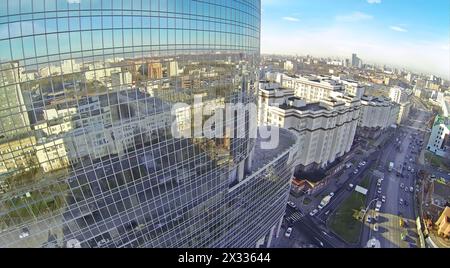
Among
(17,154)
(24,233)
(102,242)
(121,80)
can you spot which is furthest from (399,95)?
(24,233)

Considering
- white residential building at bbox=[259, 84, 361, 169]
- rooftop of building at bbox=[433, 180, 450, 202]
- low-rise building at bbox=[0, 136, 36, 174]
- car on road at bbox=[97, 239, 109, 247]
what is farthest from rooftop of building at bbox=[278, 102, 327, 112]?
low-rise building at bbox=[0, 136, 36, 174]

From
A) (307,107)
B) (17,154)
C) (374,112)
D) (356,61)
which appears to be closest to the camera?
(17,154)

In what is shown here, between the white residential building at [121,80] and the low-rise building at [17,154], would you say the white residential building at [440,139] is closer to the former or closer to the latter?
the white residential building at [121,80]

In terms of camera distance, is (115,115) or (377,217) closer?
(115,115)

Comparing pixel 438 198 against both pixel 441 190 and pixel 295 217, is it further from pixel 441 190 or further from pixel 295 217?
pixel 295 217

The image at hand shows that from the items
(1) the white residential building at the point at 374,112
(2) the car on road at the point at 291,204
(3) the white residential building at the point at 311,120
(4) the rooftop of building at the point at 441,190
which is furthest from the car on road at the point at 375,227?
(1) the white residential building at the point at 374,112

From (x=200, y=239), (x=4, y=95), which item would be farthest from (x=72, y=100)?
(x=200, y=239)
